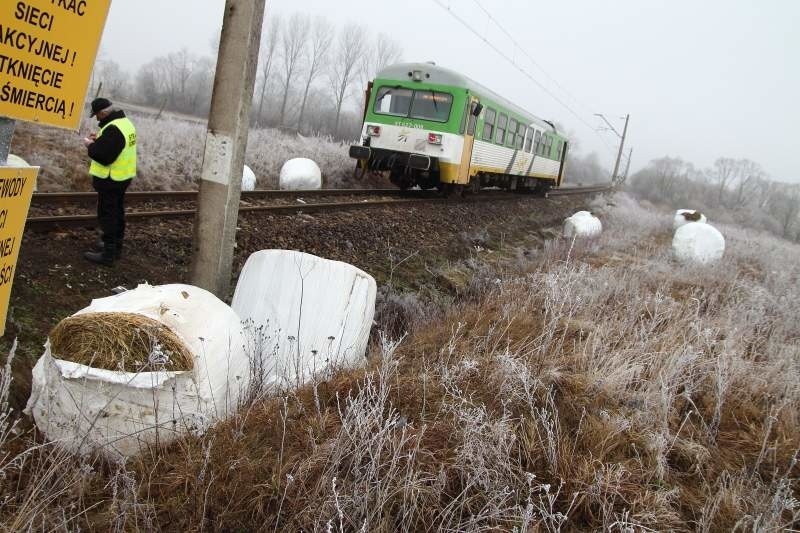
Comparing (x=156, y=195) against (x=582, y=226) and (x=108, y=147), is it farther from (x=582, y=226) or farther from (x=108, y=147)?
(x=582, y=226)

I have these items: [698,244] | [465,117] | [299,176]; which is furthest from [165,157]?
[698,244]

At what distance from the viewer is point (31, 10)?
1.54 metres

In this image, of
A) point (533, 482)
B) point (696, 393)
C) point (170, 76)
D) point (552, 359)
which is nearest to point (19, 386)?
point (533, 482)

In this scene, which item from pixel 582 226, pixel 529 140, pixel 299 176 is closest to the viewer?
pixel 299 176

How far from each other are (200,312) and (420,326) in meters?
2.15

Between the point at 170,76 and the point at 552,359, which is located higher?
the point at 170,76

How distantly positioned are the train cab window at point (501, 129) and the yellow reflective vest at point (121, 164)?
1120 centimetres

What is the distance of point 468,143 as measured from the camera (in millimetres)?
12469

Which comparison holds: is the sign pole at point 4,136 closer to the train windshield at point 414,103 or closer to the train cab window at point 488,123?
the train windshield at point 414,103

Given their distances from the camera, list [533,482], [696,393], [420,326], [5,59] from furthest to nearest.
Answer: [420,326]
[696,393]
[533,482]
[5,59]

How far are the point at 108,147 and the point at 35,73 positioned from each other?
354 cm

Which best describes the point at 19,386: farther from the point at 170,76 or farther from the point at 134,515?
the point at 170,76

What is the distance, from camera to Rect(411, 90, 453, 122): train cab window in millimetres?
11828

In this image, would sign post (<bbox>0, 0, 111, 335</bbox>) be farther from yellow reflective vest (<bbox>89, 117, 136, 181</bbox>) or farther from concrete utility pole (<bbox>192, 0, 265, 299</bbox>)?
yellow reflective vest (<bbox>89, 117, 136, 181</bbox>)
